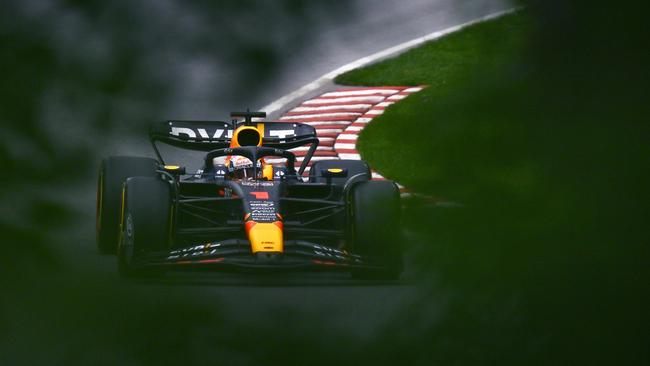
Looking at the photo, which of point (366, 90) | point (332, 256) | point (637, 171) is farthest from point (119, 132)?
point (332, 256)

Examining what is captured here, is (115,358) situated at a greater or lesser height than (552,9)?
lesser

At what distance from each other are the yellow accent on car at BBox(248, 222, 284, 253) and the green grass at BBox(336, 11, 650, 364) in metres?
4.98

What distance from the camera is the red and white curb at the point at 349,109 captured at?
67 cm

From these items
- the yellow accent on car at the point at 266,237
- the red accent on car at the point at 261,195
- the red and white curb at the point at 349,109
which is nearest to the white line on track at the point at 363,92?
the red and white curb at the point at 349,109

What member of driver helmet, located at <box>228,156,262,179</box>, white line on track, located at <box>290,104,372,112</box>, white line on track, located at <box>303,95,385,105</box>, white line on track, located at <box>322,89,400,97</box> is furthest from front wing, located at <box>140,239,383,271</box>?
white line on track, located at <box>322,89,400,97</box>

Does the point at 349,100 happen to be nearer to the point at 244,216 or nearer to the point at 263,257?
the point at 263,257

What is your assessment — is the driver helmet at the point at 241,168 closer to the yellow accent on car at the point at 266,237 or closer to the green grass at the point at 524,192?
the yellow accent on car at the point at 266,237

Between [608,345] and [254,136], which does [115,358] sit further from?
[254,136]

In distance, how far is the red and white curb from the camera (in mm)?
675

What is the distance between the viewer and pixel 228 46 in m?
0.67

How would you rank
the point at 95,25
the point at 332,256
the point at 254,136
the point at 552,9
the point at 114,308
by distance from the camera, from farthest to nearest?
the point at 254,136 < the point at 332,256 < the point at 114,308 < the point at 95,25 < the point at 552,9

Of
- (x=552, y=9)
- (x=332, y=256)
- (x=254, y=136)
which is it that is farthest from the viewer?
(x=254, y=136)

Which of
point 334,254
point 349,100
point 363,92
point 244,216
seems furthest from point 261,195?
point 363,92

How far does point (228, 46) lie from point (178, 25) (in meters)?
0.03
